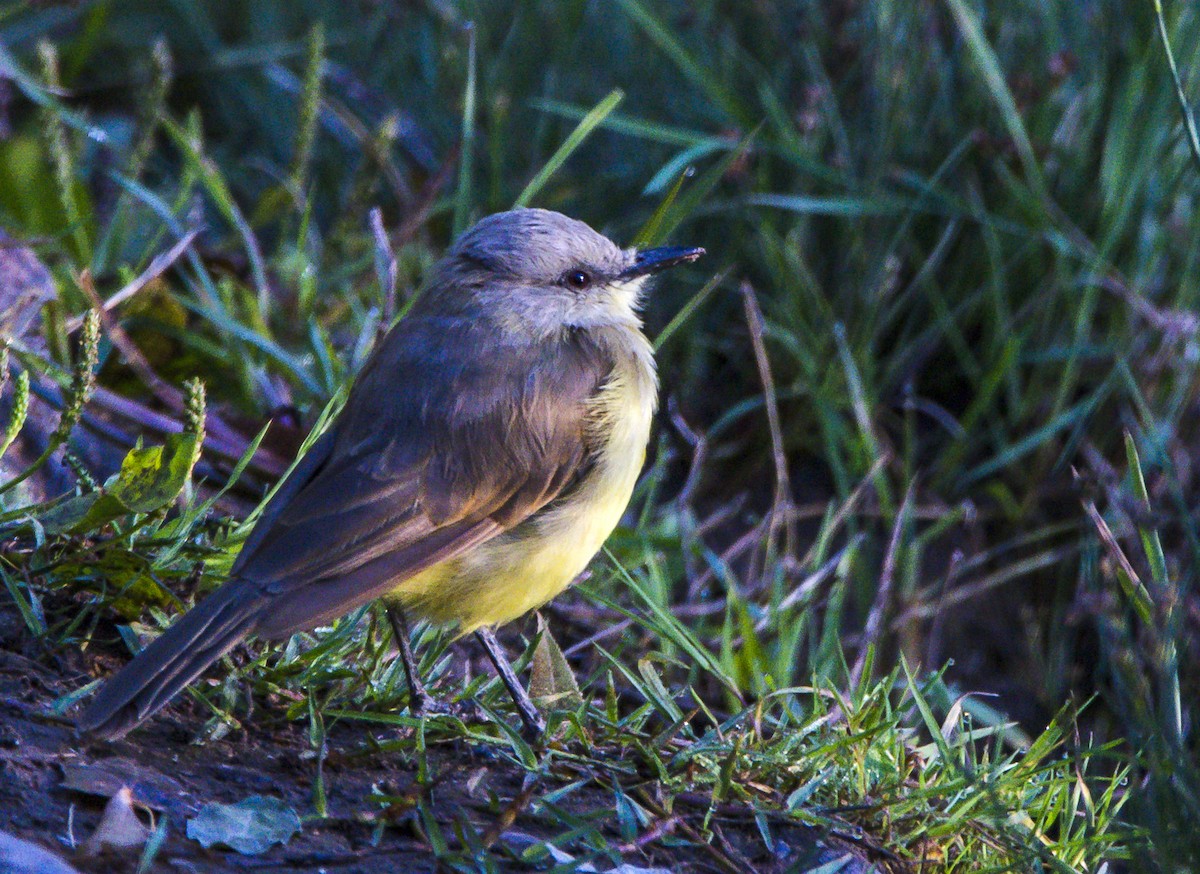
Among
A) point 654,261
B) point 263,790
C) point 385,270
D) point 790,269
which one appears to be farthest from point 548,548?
point 790,269

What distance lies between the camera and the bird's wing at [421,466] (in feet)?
9.86

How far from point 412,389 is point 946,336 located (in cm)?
254

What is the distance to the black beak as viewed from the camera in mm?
4094

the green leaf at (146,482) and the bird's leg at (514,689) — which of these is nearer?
the green leaf at (146,482)

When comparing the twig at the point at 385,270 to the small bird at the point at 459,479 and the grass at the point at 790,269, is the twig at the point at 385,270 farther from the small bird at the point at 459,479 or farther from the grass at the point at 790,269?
the small bird at the point at 459,479

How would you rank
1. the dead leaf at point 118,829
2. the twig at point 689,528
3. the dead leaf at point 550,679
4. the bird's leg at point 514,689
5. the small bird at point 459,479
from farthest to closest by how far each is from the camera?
the twig at point 689,528 → the dead leaf at point 550,679 → the bird's leg at point 514,689 → the small bird at point 459,479 → the dead leaf at point 118,829

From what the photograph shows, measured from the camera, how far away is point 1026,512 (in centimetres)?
509

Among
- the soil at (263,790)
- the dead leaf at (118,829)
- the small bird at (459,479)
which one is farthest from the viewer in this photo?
the small bird at (459,479)

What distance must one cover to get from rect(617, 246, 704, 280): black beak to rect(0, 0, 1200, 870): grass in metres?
0.15

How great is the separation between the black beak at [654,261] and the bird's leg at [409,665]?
4.24ft

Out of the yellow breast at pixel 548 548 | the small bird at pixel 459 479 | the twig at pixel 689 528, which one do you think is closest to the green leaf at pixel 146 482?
the small bird at pixel 459 479

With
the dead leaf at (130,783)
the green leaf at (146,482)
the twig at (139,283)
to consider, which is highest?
the twig at (139,283)

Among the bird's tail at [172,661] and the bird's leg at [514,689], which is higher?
the bird's tail at [172,661]

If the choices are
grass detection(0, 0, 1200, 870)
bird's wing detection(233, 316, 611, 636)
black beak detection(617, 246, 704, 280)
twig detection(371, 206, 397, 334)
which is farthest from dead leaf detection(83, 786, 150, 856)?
black beak detection(617, 246, 704, 280)
